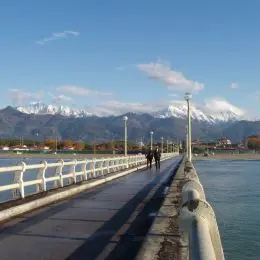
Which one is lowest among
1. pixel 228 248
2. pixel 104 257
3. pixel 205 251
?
pixel 228 248

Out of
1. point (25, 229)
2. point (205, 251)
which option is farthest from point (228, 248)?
point (205, 251)

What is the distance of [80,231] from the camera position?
36.4 feet

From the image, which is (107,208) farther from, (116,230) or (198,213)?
(198,213)

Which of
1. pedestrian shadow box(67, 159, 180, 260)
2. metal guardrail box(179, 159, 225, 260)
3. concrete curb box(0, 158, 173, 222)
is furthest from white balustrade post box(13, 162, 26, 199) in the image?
metal guardrail box(179, 159, 225, 260)

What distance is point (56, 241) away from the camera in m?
9.94

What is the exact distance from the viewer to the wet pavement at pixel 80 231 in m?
8.99

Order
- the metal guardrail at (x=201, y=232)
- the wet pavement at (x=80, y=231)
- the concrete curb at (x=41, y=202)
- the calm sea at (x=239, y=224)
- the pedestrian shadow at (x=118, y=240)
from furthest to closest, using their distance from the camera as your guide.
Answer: the calm sea at (x=239, y=224), the concrete curb at (x=41, y=202), the wet pavement at (x=80, y=231), the pedestrian shadow at (x=118, y=240), the metal guardrail at (x=201, y=232)

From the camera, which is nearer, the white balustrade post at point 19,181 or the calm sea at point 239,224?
the calm sea at point 239,224

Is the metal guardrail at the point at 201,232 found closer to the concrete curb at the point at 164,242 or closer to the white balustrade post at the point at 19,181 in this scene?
the concrete curb at the point at 164,242

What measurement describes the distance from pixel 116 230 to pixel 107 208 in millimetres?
4237

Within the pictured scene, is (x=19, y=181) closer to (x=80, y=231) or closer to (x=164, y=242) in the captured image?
(x=80, y=231)

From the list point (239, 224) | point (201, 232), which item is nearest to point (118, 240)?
point (201, 232)

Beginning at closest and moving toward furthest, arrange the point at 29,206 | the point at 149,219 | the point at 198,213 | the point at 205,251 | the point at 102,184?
1. the point at 205,251
2. the point at 198,213
3. the point at 149,219
4. the point at 29,206
5. the point at 102,184

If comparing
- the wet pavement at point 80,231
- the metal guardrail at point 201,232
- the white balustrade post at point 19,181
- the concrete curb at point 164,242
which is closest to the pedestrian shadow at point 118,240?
the wet pavement at point 80,231
